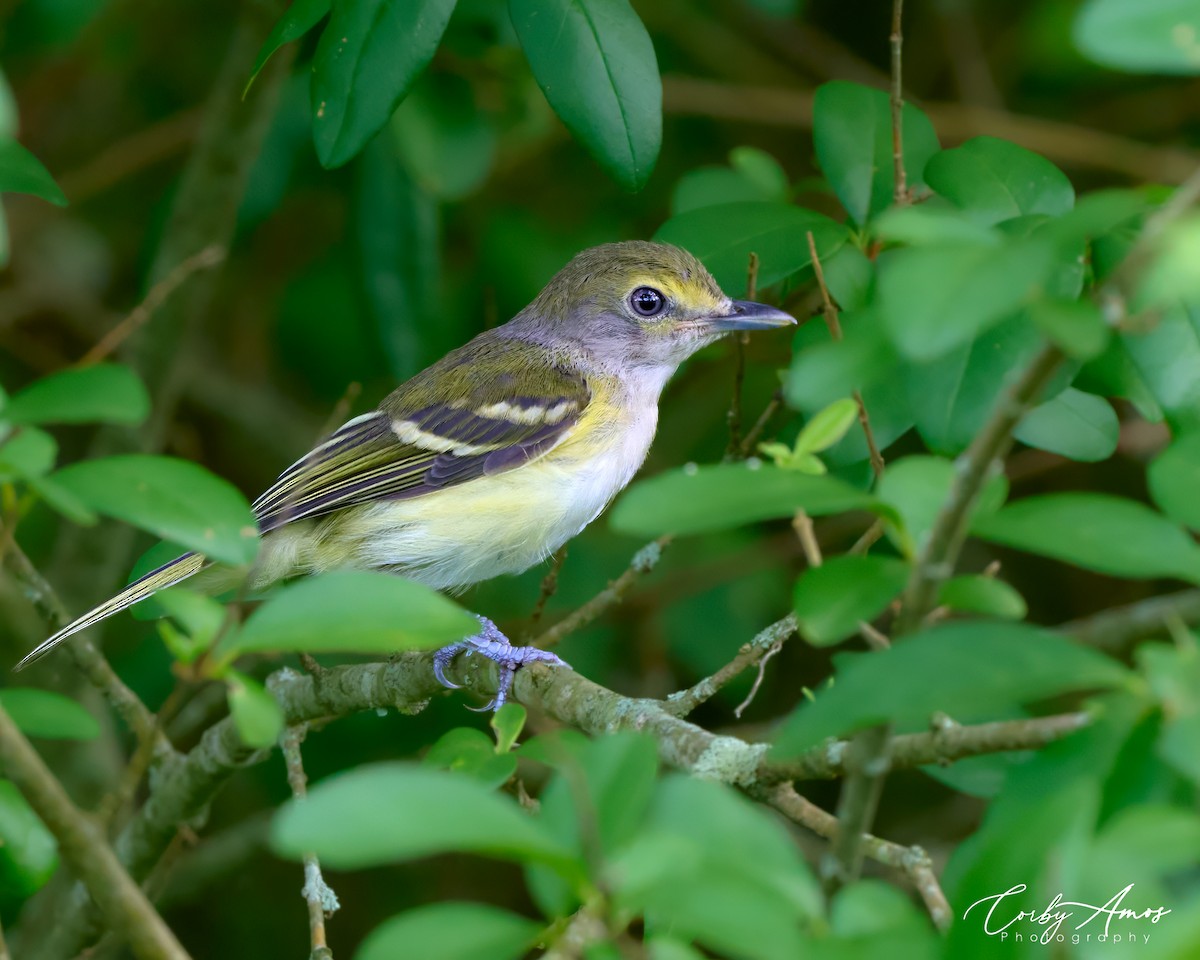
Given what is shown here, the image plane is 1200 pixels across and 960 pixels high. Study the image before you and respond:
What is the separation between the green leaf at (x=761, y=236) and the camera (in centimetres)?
319

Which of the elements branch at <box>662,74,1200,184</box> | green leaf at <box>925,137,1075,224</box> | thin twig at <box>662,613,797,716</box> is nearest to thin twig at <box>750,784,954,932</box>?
thin twig at <box>662,613,797,716</box>

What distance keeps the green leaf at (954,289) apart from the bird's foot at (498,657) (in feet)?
6.06

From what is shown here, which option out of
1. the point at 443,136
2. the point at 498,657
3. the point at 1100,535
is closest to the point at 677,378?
the point at 443,136

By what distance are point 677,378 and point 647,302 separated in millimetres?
1668

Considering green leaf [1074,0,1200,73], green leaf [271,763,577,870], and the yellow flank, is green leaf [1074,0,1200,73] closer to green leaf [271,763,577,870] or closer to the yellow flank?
green leaf [271,763,577,870]

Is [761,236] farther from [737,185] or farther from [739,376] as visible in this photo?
[737,185]

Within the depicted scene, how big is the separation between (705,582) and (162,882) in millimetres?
2511

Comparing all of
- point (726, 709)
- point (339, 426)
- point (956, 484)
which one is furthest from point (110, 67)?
point (956, 484)

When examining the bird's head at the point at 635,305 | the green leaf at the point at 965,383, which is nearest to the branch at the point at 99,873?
the green leaf at the point at 965,383

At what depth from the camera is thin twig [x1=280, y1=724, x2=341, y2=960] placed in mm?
2576

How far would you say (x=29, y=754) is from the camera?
164 centimetres

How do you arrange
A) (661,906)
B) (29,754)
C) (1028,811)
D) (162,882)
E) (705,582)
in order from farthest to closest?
1. (705,582)
2. (162,882)
3. (29,754)
4. (1028,811)
5. (661,906)

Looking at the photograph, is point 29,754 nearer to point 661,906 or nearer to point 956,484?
point 661,906

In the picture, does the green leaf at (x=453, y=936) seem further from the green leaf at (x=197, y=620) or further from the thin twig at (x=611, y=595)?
the thin twig at (x=611, y=595)
